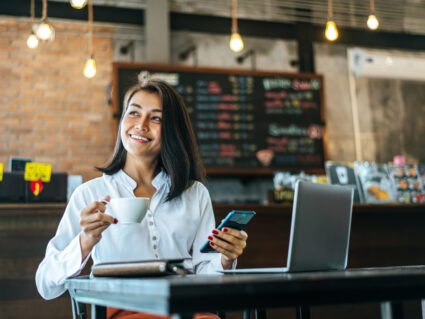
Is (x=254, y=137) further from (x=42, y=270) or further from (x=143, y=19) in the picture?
(x=42, y=270)

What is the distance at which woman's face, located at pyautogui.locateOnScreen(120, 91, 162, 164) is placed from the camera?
194 centimetres

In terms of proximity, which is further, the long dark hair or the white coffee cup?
the long dark hair

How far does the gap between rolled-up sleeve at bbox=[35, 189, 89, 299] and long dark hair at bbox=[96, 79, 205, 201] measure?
29 centimetres

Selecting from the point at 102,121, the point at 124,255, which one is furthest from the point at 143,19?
the point at 124,255

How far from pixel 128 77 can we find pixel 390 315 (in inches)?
161

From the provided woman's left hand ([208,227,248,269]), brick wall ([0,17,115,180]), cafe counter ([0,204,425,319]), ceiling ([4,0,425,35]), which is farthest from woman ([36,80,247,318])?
ceiling ([4,0,425,35])

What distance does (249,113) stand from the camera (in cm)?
533

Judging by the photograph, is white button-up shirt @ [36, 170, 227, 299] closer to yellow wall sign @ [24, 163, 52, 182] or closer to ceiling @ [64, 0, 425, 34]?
yellow wall sign @ [24, 163, 52, 182]

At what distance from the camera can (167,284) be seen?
0.91 meters

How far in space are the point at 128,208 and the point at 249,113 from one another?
13.0ft

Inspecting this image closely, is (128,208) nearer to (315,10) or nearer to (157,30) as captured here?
(157,30)

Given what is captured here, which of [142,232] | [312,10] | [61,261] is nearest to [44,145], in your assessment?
[312,10]

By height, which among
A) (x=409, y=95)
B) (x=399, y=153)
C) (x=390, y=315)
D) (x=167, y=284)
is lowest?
(x=390, y=315)

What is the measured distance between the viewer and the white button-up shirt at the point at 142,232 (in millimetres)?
1650
